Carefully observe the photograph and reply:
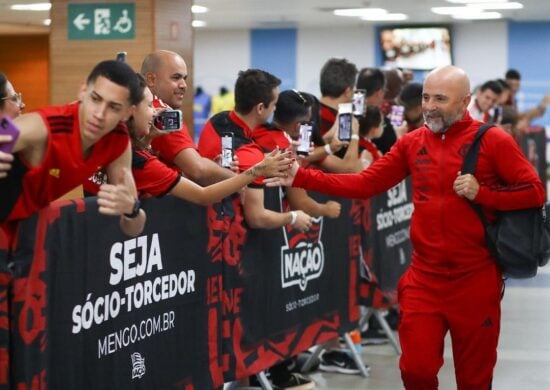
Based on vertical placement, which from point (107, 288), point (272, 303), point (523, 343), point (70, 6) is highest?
point (70, 6)

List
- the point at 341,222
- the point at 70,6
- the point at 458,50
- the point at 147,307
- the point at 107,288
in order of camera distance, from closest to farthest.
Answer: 1. the point at 107,288
2. the point at 147,307
3. the point at 341,222
4. the point at 70,6
5. the point at 458,50

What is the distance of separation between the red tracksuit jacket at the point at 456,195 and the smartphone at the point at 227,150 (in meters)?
0.96

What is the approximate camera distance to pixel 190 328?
18.5 feet

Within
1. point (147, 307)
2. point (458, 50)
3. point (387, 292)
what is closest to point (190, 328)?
point (147, 307)

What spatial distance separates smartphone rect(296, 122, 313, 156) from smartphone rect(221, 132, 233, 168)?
Answer: 65cm

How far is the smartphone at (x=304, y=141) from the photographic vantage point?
638 cm

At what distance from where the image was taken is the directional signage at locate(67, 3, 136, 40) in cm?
934

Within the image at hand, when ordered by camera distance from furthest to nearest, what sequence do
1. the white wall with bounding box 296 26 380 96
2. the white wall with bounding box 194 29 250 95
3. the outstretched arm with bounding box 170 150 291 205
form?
1. the white wall with bounding box 194 29 250 95
2. the white wall with bounding box 296 26 380 96
3. the outstretched arm with bounding box 170 150 291 205

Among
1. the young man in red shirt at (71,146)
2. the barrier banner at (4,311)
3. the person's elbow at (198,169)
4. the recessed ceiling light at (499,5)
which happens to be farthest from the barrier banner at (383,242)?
the recessed ceiling light at (499,5)

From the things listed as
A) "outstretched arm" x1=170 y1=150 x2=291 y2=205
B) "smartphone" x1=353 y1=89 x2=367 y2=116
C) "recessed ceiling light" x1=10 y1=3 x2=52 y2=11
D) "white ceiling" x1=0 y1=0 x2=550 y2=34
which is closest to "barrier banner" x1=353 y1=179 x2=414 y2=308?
"smartphone" x1=353 y1=89 x2=367 y2=116

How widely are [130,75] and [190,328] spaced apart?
5.83 ft

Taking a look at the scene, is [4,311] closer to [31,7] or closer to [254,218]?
[254,218]

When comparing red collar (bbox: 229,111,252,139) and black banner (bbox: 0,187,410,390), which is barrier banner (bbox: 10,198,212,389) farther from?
red collar (bbox: 229,111,252,139)

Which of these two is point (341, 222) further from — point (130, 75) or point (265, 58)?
point (265, 58)
